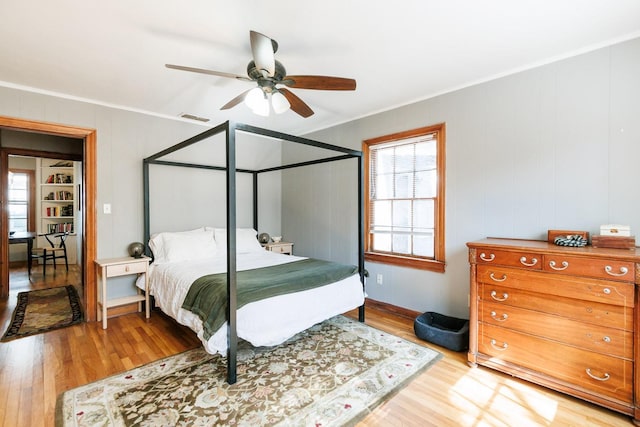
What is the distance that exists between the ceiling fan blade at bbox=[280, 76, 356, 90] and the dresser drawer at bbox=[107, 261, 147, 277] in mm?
2565

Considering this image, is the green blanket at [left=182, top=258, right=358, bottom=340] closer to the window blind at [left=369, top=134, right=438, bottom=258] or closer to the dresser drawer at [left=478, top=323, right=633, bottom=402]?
the window blind at [left=369, top=134, right=438, bottom=258]

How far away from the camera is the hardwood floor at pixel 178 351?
1760 millimetres

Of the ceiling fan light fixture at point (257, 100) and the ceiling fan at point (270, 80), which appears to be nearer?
the ceiling fan at point (270, 80)

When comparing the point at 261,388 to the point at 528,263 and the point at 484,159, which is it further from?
the point at 484,159

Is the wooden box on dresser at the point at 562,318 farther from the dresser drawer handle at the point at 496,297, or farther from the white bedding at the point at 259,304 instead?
the white bedding at the point at 259,304

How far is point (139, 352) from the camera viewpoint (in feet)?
8.35

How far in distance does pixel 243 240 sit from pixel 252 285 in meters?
1.74

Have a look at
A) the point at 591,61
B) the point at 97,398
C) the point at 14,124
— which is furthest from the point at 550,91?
the point at 14,124

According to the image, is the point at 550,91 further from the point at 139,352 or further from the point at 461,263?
the point at 139,352

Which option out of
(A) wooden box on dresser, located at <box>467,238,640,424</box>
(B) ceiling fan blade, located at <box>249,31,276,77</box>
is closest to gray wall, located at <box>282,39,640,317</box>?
(A) wooden box on dresser, located at <box>467,238,640,424</box>

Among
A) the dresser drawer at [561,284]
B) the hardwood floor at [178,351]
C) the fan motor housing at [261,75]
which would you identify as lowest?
the hardwood floor at [178,351]

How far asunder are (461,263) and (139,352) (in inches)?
122

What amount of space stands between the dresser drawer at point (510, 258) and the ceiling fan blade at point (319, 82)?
1.61 m

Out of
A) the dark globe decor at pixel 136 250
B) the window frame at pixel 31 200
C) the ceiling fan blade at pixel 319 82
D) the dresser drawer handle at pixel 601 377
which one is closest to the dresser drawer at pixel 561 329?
the dresser drawer handle at pixel 601 377
